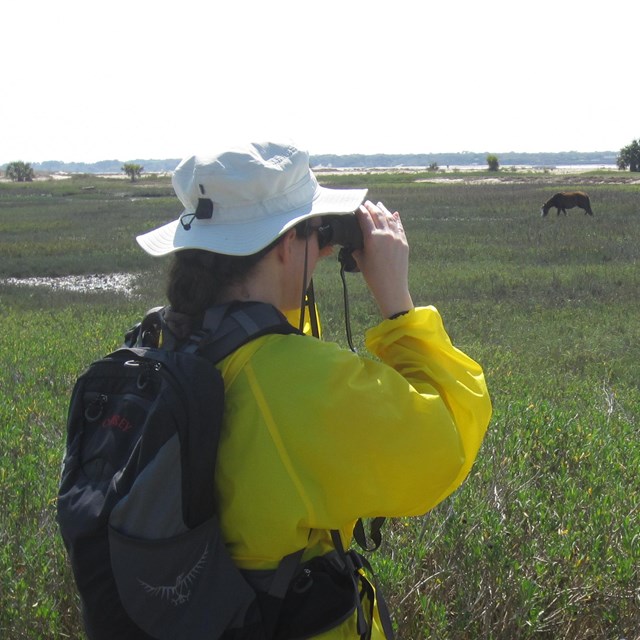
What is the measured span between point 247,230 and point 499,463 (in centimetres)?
224

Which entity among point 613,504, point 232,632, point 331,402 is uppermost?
point 331,402

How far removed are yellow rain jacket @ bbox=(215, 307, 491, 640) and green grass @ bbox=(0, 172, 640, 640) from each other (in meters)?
1.02

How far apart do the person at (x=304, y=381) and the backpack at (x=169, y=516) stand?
50mm

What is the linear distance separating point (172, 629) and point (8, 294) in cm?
1430

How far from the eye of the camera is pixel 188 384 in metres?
1.62

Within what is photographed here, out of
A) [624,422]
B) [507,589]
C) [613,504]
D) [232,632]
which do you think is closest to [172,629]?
[232,632]

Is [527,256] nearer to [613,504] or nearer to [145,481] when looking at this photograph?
[613,504]

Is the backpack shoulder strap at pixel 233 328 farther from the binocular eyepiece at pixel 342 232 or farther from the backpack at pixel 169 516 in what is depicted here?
the binocular eyepiece at pixel 342 232

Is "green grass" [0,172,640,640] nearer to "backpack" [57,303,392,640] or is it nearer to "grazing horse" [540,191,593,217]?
"backpack" [57,303,392,640]

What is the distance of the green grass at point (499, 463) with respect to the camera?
2771 millimetres

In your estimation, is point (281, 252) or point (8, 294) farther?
point (8, 294)

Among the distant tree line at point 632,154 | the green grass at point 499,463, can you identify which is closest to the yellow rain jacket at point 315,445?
the green grass at point 499,463

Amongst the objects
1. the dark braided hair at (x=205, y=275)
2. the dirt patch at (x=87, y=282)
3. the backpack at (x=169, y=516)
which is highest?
the dark braided hair at (x=205, y=275)

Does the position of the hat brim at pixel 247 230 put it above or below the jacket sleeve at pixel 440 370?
above
